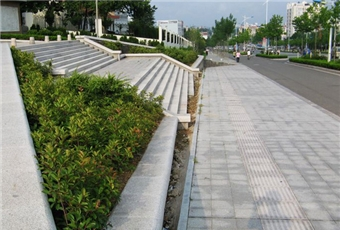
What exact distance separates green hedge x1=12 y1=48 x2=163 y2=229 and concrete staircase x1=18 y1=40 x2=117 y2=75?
464cm

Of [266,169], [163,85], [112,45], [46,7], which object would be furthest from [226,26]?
[266,169]

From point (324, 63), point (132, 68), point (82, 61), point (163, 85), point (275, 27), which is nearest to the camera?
point (163, 85)

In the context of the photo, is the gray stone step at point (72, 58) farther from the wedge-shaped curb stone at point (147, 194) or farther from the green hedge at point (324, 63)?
the green hedge at point (324, 63)

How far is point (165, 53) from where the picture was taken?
23297 mm

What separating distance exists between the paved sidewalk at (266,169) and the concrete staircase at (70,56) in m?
5.65

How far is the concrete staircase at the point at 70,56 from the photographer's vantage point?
14011 millimetres

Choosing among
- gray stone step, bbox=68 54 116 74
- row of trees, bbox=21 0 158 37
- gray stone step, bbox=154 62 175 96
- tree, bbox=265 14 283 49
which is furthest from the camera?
tree, bbox=265 14 283 49

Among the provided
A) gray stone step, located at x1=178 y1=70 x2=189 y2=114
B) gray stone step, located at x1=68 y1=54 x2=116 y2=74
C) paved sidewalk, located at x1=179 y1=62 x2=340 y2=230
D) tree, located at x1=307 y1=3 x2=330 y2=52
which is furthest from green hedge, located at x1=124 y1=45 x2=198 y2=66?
tree, located at x1=307 y1=3 x2=330 y2=52

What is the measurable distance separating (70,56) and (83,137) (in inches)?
483

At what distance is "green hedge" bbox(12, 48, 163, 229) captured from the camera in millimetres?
3246

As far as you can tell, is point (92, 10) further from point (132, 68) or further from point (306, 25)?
point (132, 68)

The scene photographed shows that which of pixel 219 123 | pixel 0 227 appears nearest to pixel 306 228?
pixel 0 227

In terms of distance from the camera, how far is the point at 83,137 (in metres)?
4.73

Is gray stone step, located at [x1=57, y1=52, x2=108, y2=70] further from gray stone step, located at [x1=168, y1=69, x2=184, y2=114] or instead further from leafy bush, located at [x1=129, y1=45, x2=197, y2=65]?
leafy bush, located at [x1=129, y1=45, x2=197, y2=65]
